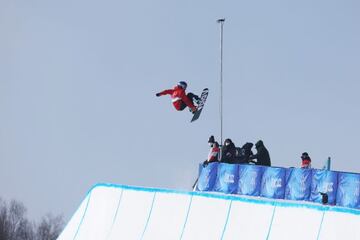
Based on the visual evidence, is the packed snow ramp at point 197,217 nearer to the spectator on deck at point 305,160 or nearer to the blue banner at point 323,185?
the blue banner at point 323,185

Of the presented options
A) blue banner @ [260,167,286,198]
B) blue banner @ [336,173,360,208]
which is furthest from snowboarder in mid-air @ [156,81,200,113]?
blue banner @ [336,173,360,208]

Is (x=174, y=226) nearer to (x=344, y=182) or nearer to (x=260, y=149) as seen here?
(x=260, y=149)

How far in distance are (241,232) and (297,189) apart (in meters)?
1.89

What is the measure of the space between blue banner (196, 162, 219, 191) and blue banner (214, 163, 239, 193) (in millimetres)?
140

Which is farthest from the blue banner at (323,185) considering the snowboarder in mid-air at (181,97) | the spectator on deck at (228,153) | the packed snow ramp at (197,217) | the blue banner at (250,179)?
the snowboarder in mid-air at (181,97)

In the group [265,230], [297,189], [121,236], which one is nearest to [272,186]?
[297,189]

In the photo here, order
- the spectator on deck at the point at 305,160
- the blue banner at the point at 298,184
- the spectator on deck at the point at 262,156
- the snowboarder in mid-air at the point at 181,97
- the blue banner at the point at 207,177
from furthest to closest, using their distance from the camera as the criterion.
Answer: the snowboarder in mid-air at the point at 181,97 < the blue banner at the point at 207,177 < the spectator on deck at the point at 262,156 < the spectator on deck at the point at 305,160 < the blue banner at the point at 298,184

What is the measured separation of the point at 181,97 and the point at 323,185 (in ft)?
22.1

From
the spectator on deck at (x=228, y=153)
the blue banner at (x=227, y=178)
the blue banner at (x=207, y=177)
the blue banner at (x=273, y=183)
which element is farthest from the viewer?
the blue banner at (x=207, y=177)

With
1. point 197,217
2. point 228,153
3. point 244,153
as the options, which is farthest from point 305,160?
point 197,217

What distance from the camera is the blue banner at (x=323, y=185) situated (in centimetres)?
2283

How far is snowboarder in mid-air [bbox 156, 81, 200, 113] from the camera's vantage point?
2845cm

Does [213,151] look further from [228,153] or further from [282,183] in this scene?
[282,183]

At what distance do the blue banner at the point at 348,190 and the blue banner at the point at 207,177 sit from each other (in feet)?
14.3
